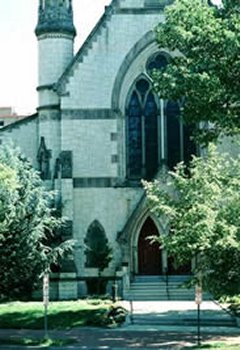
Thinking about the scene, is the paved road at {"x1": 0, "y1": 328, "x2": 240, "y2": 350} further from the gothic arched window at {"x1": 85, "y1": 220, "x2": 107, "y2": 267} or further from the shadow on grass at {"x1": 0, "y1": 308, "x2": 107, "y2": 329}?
the gothic arched window at {"x1": 85, "y1": 220, "x2": 107, "y2": 267}

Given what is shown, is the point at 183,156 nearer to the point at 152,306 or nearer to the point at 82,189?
the point at 82,189

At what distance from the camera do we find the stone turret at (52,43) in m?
38.5

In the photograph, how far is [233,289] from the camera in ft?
70.7

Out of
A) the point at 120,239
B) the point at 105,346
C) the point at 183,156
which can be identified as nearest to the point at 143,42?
the point at 183,156

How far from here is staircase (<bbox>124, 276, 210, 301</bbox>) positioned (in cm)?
3531

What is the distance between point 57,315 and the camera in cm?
2964

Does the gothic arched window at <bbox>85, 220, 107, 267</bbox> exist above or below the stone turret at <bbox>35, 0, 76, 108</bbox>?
below

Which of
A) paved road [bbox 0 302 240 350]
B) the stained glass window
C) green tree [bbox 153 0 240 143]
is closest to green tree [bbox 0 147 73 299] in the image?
paved road [bbox 0 302 240 350]

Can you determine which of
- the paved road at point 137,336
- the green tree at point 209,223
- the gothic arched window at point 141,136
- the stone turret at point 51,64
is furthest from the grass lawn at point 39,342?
the gothic arched window at point 141,136

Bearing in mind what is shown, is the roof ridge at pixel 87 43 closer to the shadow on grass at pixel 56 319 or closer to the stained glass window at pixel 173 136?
the stained glass window at pixel 173 136

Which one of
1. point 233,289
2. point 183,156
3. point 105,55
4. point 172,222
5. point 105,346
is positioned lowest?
point 105,346

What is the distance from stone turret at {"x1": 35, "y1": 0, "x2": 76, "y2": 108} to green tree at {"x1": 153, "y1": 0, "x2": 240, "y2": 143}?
14896 mm

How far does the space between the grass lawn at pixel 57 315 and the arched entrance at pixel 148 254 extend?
5.29 meters

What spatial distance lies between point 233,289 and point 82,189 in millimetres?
16862
